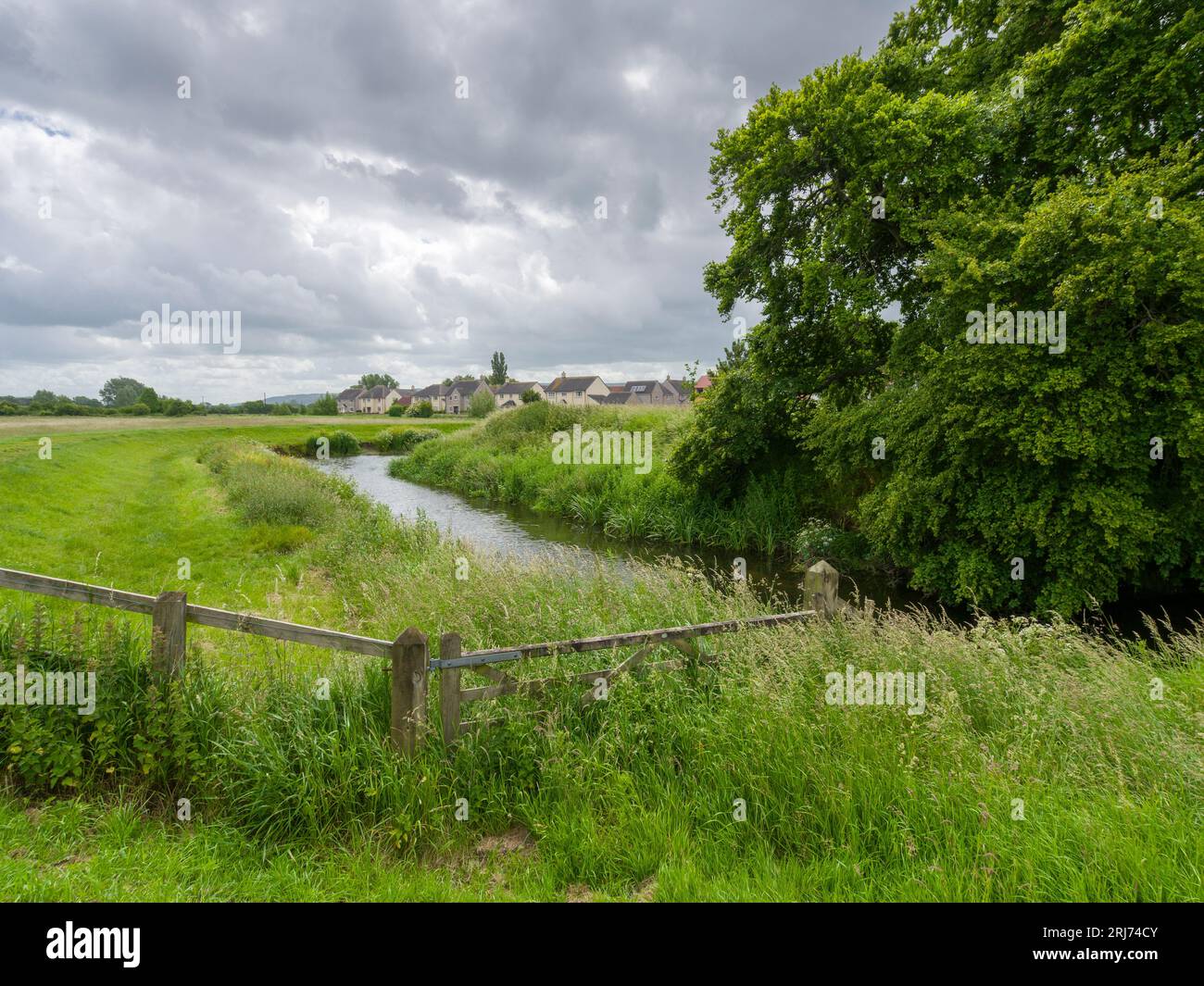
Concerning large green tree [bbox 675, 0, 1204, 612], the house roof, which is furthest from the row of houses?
large green tree [bbox 675, 0, 1204, 612]

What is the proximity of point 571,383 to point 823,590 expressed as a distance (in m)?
103

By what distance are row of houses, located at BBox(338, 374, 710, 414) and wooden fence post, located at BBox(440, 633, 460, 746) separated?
7902 centimetres

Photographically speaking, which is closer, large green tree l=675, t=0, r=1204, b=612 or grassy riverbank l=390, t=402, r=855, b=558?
large green tree l=675, t=0, r=1204, b=612

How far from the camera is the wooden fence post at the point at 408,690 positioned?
4441mm

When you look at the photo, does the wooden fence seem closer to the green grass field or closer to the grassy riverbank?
the green grass field

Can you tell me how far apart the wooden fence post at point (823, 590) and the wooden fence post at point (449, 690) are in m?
3.95

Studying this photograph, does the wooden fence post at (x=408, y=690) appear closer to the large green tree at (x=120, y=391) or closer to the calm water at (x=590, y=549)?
the calm water at (x=590, y=549)

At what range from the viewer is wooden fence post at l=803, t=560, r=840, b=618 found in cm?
631

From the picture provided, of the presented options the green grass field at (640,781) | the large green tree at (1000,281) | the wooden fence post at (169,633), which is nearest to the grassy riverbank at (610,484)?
the large green tree at (1000,281)

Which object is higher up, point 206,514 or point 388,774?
point 206,514

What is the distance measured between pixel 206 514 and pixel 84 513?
2.64 metres
